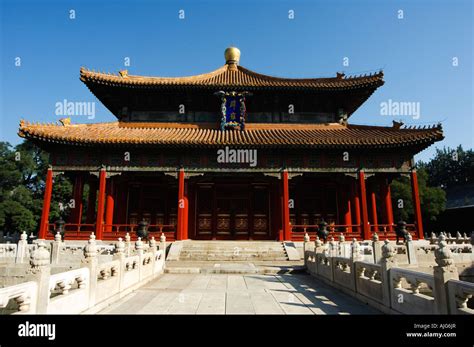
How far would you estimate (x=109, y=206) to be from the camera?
16125 mm

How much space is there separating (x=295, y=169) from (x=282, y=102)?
488cm

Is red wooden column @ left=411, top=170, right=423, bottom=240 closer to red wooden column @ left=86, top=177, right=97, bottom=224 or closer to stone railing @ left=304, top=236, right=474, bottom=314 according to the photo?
stone railing @ left=304, top=236, right=474, bottom=314

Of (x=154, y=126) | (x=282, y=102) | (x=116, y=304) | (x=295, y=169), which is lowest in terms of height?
(x=116, y=304)

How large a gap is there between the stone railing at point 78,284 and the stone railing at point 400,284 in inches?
205

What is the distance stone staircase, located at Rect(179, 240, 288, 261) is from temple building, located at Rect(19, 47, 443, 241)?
1112 mm

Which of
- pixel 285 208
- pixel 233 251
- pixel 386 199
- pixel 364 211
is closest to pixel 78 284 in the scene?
pixel 233 251

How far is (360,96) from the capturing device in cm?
1889

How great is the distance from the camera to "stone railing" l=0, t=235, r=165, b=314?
3.84m

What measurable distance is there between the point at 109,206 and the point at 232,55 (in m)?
14.0

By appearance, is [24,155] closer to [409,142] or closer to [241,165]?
[241,165]

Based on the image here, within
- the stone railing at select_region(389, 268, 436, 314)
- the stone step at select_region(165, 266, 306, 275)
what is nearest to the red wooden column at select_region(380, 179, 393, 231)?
the stone step at select_region(165, 266, 306, 275)

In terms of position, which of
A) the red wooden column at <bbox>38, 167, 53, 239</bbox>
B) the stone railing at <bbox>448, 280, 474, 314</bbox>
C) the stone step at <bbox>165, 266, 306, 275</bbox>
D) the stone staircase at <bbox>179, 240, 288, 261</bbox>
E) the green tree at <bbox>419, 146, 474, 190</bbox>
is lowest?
the stone step at <bbox>165, 266, 306, 275</bbox>
